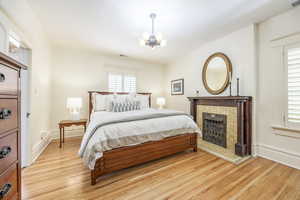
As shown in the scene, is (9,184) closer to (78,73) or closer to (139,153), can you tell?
(139,153)

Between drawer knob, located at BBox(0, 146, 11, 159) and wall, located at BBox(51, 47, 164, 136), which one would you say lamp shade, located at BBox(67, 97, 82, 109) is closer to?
wall, located at BBox(51, 47, 164, 136)

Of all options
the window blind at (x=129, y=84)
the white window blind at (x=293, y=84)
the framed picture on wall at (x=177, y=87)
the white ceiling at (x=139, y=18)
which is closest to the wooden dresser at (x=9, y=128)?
the white ceiling at (x=139, y=18)

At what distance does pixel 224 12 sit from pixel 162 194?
2.92 metres

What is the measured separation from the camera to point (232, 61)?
9.42 ft

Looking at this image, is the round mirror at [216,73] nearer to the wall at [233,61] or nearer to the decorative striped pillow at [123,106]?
the wall at [233,61]

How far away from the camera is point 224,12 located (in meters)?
2.17

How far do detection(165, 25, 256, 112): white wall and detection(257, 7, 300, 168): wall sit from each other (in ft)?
0.56

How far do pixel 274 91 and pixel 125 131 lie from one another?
2744 mm

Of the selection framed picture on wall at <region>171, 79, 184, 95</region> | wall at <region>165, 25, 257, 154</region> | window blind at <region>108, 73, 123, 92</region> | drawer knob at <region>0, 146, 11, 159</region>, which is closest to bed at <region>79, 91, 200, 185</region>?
drawer knob at <region>0, 146, 11, 159</region>

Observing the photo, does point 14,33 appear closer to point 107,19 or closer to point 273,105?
point 107,19

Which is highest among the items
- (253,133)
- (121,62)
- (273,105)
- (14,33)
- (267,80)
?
(121,62)

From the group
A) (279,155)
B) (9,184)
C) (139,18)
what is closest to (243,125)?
(279,155)

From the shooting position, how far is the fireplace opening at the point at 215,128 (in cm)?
296

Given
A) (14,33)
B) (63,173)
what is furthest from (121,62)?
(63,173)
